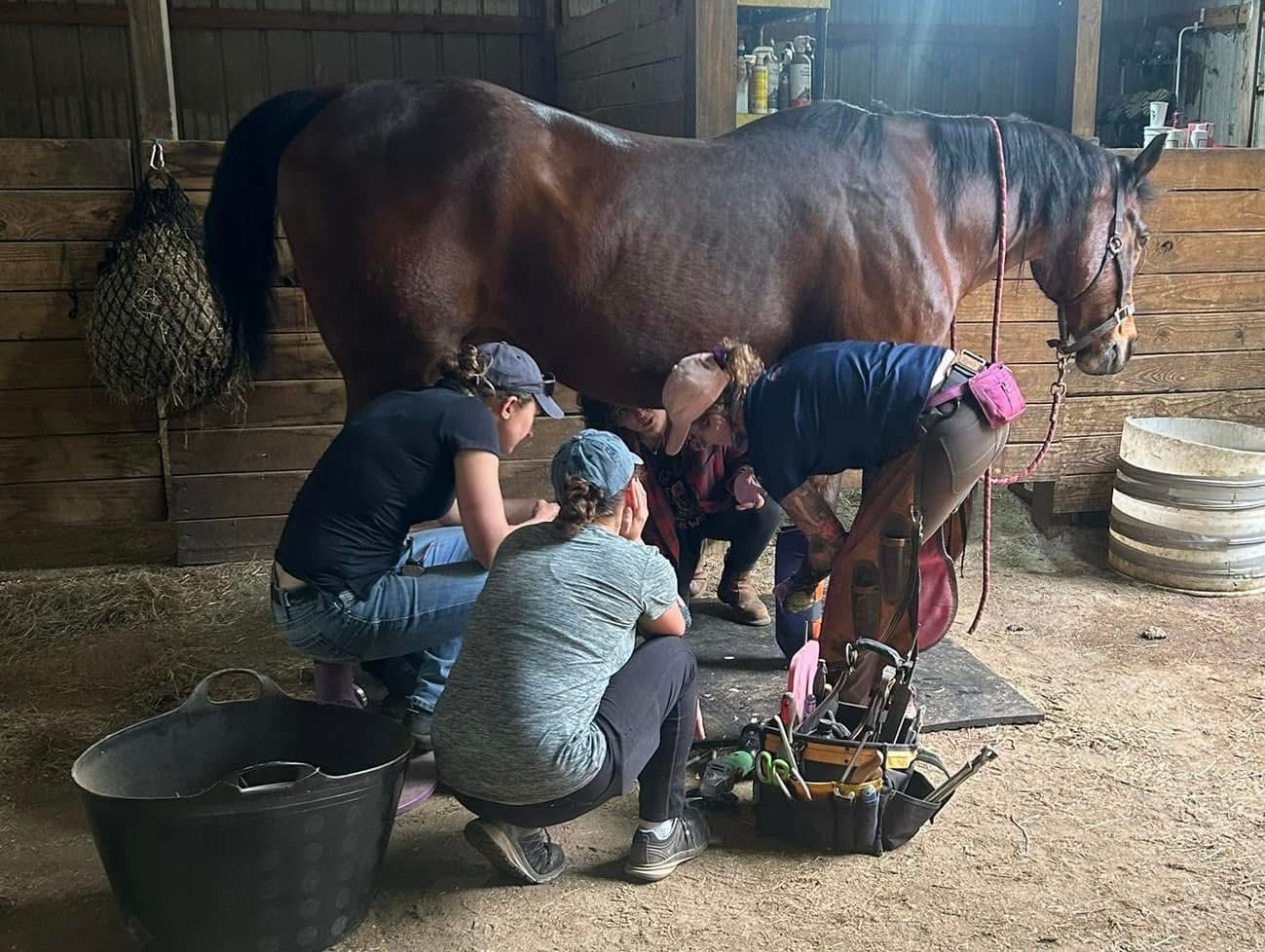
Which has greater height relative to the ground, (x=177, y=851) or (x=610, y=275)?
(x=610, y=275)

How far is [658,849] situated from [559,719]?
435mm

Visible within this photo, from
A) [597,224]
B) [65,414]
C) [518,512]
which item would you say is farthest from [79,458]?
[597,224]

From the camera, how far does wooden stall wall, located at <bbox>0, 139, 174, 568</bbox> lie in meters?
3.48

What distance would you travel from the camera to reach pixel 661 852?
6.84 ft

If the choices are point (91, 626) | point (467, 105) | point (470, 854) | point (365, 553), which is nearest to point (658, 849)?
point (470, 854)

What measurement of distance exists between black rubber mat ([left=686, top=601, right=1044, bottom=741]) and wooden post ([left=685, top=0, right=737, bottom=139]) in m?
1.53

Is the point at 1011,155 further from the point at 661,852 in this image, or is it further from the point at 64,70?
the point at 64,70

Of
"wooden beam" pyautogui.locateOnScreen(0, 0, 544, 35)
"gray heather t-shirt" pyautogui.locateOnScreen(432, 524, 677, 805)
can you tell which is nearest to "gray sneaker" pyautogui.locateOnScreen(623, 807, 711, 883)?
"gray heather t-shirt" pyautogui.locateOnScreen(432, 524, 677, 805)

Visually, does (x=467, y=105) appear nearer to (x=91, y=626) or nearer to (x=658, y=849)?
(x=658, y=849)

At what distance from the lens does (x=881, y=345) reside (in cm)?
232

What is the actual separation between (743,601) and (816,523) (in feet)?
3.11

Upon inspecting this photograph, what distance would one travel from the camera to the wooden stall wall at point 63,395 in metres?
3.48

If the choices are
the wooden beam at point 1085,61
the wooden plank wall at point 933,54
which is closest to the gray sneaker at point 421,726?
the wooden beam at point 1085,61

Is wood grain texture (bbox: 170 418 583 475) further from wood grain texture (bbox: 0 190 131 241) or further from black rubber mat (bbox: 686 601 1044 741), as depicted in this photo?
black rubber mat (bbox: 686 601 1044 741)
